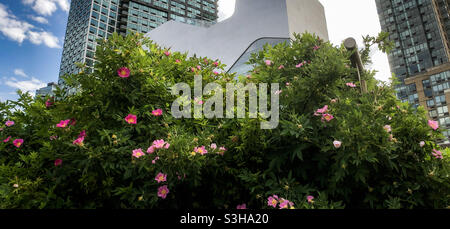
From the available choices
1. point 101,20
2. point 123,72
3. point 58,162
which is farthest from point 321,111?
point 101,20

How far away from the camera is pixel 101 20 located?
162 ft

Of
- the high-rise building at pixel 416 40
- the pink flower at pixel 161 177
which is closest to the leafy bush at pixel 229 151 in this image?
the pink flower at pixel 161 177

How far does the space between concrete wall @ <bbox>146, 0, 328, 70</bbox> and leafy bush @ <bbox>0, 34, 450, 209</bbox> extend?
49.4 ft

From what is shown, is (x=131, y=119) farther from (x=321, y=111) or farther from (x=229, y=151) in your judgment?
(x=321, y=111)

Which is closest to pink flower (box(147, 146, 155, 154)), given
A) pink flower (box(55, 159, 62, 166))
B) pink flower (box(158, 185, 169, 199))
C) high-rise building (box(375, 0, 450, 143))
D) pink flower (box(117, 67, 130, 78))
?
pink flower (box(158, 185, 169, 199))

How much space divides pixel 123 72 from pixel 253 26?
1664cm

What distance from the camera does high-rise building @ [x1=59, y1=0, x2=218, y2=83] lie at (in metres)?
48.2

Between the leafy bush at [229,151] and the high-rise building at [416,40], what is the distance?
165 feet

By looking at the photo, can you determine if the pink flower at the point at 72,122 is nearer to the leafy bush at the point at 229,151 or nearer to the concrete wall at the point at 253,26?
the leafy bush at the point at 229,151

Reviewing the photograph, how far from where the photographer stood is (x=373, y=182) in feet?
5.92

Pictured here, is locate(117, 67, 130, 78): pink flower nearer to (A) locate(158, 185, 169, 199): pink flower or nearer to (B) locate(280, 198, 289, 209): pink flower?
(A) locate(158, 185, 169, 199): pink flower
